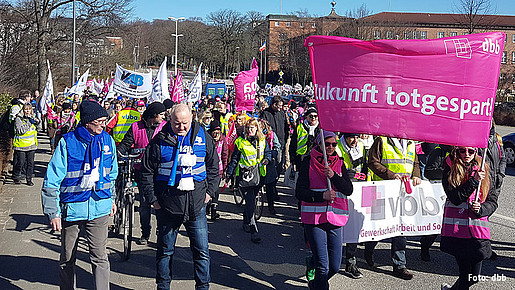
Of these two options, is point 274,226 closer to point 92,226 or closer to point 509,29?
point 92,226

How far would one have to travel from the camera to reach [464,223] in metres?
4.91

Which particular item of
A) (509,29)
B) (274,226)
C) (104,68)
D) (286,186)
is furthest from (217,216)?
(509,29)

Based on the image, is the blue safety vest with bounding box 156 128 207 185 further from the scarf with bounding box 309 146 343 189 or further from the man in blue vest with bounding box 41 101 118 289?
the scarf with bounding box 309 146 343 189

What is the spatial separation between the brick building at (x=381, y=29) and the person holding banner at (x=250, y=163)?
36.1 metres

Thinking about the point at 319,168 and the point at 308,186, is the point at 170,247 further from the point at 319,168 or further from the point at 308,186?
the point at 319,168

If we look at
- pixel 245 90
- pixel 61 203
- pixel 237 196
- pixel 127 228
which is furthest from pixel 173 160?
pixel 245 90

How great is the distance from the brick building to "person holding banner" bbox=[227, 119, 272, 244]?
119 ft

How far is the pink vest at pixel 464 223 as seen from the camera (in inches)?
191

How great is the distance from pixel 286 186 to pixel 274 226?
3705 millimetres

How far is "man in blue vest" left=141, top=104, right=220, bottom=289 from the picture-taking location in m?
5.15

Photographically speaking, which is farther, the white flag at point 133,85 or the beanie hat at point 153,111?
the white flag at point 133,85

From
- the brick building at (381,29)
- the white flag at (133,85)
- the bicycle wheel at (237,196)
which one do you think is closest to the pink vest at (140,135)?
the bicycle wheel at (237,196)

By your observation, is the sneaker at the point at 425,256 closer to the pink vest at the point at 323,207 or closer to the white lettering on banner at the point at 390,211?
the white lettering on banner at the point at 390,211

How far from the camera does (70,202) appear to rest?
487cm
